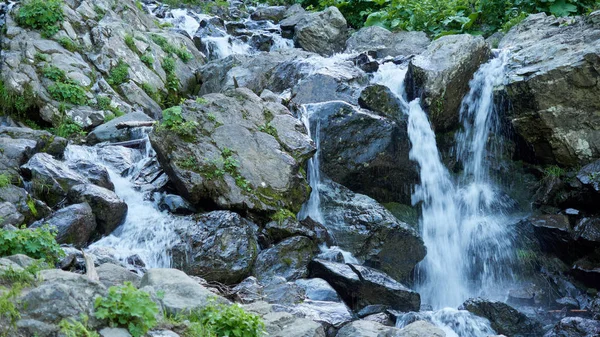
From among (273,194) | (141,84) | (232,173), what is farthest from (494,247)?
(141,84)

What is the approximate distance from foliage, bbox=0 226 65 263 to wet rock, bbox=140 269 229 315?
1.34 metres

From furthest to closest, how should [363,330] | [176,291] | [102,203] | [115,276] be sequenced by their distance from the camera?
[102,203], [363,330], [115,276], [176,291]

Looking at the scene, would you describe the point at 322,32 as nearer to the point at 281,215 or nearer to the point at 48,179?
the point at 281,215

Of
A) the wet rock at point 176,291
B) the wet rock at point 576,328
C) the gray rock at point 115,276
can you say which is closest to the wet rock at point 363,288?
the wet rock at point 576,328

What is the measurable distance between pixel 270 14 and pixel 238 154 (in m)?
14.2

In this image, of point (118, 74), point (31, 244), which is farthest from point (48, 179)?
point (118, 74)

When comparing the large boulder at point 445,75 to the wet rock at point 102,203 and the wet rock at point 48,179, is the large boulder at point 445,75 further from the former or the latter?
the wet rock at point 48,179

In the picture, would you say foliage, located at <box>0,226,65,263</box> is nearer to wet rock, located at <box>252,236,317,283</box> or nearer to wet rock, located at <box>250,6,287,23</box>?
wet rock, located at <box>252,236,317,283</box>

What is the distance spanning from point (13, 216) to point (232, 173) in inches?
133

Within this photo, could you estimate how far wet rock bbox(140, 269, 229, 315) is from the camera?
5.09m

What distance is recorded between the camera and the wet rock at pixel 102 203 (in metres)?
9.27

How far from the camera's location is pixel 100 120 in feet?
43.3

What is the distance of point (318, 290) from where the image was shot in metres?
8.46

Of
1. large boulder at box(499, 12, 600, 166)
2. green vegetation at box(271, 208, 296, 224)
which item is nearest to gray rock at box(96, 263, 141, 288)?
green vegetation at box(271, 208, 296, 224)
